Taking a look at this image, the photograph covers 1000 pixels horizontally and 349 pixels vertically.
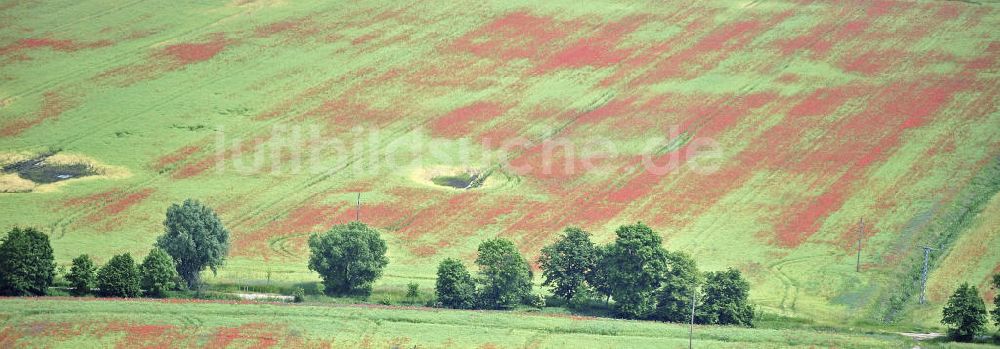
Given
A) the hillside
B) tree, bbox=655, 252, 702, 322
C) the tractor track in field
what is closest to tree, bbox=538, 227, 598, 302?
tree, bbox=655, 252, 702, 322

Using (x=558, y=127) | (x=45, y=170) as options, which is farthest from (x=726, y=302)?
(x=45, y=170)

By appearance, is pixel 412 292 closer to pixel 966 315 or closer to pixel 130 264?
pixel 130 264

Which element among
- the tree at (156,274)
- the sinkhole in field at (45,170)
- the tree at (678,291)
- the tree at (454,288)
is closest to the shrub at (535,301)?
the tree at (454,288)

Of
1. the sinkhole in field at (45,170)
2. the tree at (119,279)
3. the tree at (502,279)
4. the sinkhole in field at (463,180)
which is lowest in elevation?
the tree at (119,279)

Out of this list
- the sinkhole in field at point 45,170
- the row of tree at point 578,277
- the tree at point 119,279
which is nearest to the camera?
the tree at point 119,279

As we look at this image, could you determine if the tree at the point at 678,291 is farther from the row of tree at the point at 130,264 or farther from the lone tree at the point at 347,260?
the row of tree at the point at 130,264

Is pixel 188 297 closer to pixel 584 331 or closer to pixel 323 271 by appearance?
pixel 323 271

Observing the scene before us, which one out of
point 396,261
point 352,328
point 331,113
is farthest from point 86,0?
point 352,328

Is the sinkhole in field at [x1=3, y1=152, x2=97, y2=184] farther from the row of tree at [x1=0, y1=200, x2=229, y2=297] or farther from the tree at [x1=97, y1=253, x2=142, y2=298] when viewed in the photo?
the tree at [x1=97, y1=253, x2=142, y2=298]
